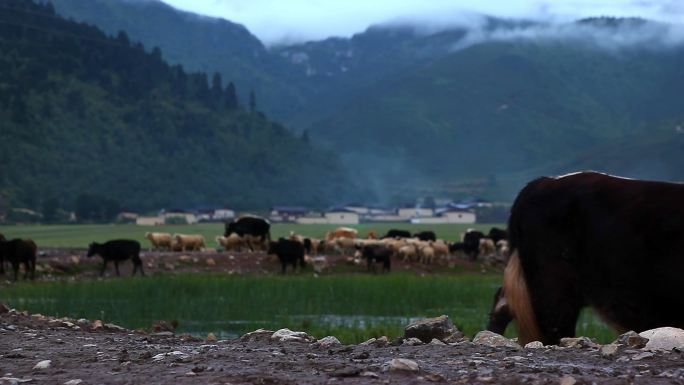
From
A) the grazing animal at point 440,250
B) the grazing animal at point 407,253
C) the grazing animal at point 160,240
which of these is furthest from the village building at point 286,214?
the grazing animal at point 407,253

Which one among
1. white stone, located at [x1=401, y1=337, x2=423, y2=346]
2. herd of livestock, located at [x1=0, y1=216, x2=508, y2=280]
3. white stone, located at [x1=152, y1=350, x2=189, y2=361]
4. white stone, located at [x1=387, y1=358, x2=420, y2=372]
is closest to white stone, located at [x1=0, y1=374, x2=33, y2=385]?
white stone, located at [x1=152, y1=350, x2=189, y2=361]

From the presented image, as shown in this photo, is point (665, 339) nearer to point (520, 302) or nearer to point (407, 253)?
point (520, 302)

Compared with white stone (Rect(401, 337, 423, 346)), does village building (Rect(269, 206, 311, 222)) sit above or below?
above

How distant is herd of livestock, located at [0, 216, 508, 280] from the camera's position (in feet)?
121

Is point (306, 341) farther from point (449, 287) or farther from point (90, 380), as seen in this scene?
point (449, 287)

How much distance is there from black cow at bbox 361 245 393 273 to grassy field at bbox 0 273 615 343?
8.18m

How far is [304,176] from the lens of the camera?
173375mm

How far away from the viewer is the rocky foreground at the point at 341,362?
24.6ft

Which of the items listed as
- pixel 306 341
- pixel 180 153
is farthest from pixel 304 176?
pixel 306 341

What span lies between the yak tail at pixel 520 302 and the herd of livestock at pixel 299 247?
2711cm

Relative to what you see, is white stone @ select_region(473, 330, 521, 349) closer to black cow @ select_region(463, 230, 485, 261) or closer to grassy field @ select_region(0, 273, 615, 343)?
grassy field @ select_region(0, 273, 615, 343)

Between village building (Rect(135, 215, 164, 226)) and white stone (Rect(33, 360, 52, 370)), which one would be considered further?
village building (Rect(135, 215, 164, 226))

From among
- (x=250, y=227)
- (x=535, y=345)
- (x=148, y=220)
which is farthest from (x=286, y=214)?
(x=535, y=345)

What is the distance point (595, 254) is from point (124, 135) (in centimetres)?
13788
